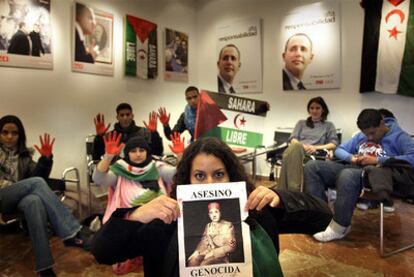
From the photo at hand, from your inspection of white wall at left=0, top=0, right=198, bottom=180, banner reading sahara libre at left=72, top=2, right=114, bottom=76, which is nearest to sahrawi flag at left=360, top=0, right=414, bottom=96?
white wall at left=0, top=0, right=198, bottom=180

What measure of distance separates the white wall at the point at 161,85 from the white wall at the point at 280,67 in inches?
0.5

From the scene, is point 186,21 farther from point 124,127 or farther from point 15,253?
point 15,253

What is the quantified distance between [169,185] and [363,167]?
1.58 m

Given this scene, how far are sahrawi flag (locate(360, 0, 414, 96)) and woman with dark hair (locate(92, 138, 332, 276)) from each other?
3558 millimetres

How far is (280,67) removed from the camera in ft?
16.1

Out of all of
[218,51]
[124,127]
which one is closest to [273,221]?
[124,127]

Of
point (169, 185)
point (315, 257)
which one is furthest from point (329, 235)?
point (169, 185)

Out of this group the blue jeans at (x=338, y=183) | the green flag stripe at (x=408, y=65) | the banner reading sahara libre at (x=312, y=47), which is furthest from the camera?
the banner reading sahara libre at (x=312, y=47)

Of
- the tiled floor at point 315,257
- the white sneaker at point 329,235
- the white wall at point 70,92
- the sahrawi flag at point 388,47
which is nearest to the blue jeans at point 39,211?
the tiled floor at point 315,257

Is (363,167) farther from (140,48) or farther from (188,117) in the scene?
(140,48)

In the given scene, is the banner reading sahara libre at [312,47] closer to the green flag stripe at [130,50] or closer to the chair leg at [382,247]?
the green flag stripe at [130,50]

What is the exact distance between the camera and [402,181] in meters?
2.32

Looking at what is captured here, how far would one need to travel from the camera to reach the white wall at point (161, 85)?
3.58 m

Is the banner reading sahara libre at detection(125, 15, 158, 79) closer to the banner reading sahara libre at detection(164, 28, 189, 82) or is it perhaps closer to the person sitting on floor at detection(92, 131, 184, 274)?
the banner reading sahara libre at detection(164, 28, 189, 82)
